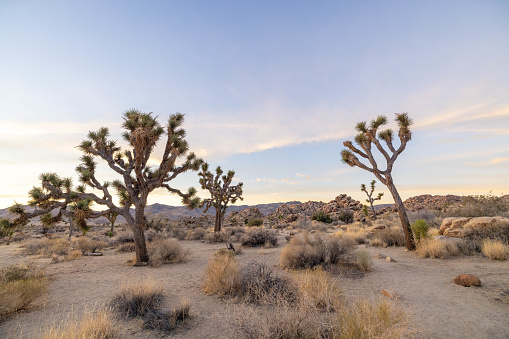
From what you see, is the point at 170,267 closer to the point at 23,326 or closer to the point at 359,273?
the point at 23,326

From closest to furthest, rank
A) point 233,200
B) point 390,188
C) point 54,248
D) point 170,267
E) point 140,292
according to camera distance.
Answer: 1. point 140,292
2. point 170,267
3. point 390,188
4. point 54,248
5. point 233,200

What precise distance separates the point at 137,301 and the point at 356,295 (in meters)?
5.35

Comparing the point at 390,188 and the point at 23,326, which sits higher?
the point at 390,188

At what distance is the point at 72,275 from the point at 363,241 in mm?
15624

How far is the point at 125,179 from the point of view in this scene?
10.9m

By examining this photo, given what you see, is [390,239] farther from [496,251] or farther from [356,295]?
[356,295]

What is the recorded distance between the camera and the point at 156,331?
170 inches

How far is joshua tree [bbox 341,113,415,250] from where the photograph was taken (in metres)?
11.8

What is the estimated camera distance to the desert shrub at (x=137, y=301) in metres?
5.07

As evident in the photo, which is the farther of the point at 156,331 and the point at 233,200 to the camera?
the point at 233,200

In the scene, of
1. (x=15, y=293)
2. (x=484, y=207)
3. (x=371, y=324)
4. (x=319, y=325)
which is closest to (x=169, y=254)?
(x=15, y=293)

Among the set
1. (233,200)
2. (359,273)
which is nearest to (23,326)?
(359,273)

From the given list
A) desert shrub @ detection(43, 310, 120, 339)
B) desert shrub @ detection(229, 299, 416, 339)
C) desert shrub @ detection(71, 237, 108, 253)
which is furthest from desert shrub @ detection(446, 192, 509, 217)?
desert shrub @ detection(71, 237, 108, 253)

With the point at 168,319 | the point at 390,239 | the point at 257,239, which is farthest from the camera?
the point at 257,239
